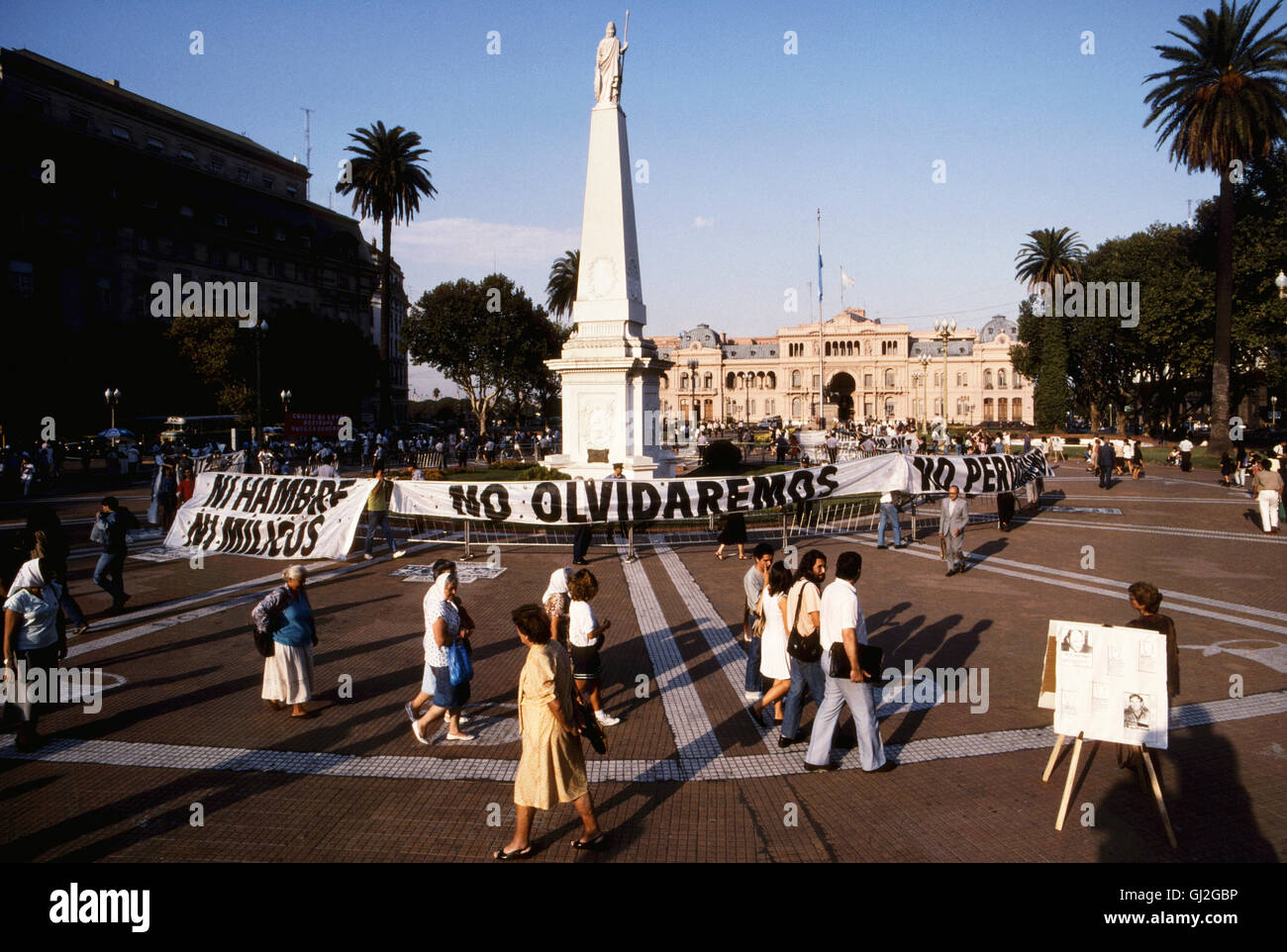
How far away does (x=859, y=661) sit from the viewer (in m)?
6.39

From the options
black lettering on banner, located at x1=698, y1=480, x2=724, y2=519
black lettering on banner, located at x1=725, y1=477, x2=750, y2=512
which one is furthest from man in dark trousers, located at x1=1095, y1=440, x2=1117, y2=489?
black lettering on banner, located at x1=698, y1=480, x2=724, y2=519

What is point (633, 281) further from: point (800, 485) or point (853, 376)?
point (853, 376)

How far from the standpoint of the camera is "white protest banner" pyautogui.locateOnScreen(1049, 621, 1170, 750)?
5621 millimetres

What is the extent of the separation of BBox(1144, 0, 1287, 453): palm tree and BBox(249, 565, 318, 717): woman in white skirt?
42652 mm

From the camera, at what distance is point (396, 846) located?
552 centimetres

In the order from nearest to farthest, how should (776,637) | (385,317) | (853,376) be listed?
1. (776,637)
2. (385,317)
3. (853,376)

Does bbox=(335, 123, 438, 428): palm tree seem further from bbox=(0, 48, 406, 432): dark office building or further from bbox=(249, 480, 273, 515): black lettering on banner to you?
bbox=(249, 480, 273, 515): black lettering on banner

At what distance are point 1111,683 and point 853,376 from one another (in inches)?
4782

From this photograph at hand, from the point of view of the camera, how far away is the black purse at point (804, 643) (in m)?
6.94

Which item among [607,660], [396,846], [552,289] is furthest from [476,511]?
[552,289]

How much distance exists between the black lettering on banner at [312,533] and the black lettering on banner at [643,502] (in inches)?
250

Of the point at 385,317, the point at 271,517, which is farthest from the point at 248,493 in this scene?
the point at 385,317

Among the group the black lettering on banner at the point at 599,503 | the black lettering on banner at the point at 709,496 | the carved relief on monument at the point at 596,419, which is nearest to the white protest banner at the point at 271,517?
the black lettering on banner at the point at 599,503
